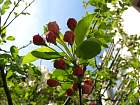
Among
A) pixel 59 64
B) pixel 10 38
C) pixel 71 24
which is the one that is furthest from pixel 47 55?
pixel 10 38

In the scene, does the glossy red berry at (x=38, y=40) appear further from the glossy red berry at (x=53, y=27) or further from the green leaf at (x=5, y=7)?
the green leaf at (x=5, y=7)

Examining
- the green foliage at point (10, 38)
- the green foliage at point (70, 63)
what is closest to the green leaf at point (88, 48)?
the green foliage at point (70, 63)

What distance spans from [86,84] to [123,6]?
3325 mm

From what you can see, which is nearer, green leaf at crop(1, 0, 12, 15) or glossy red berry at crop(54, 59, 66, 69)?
glossy red berry at crop(54, 59, 66, 69)

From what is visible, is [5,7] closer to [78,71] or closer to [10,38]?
[10,38]

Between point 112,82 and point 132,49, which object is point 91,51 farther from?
point 132,49

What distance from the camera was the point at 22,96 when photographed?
3.98 meters

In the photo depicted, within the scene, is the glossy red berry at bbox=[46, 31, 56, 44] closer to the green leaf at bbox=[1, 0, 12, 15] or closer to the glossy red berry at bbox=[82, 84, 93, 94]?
the glossy red berry at bbox=[82, 84, 93, 94]

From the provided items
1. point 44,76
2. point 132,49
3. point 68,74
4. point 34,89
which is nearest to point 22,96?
point 34,89

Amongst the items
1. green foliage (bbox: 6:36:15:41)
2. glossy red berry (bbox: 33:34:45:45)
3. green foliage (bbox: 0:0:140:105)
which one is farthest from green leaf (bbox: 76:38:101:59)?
green foliage (bbox: 6:36:15:41)

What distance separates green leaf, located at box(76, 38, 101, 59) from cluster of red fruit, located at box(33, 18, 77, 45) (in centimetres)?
7

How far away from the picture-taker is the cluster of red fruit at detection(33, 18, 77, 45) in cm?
166

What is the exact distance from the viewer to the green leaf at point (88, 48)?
5.20 feet

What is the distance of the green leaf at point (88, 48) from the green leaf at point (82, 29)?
5 cm
